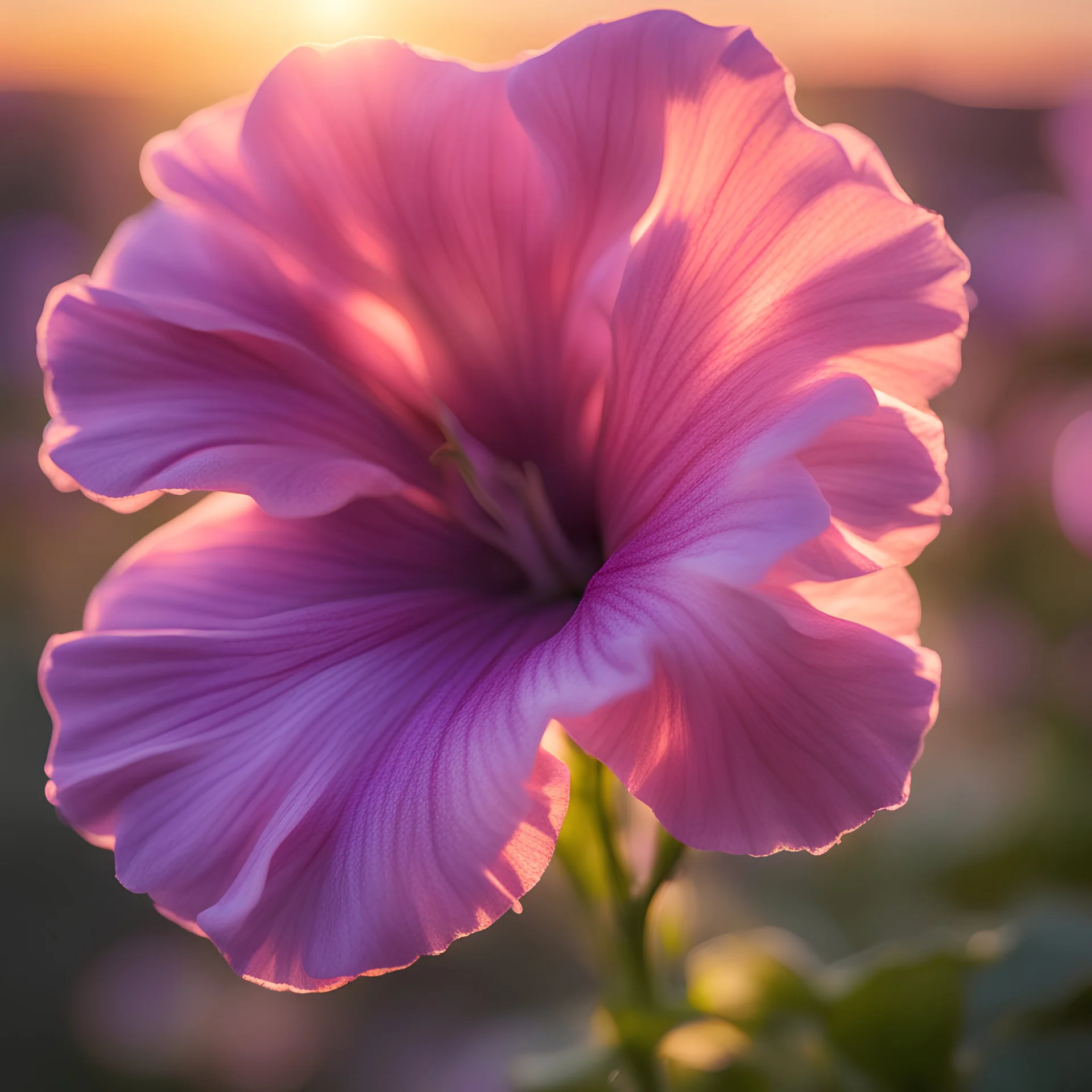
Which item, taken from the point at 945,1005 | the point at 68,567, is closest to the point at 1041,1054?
the point at 945,1005

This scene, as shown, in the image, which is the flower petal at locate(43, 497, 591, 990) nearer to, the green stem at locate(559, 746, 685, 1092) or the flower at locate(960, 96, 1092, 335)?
the green stem at locate(559, 746, 685, 1092)

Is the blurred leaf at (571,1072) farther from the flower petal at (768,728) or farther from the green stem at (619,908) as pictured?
the flower petal at (768,728)

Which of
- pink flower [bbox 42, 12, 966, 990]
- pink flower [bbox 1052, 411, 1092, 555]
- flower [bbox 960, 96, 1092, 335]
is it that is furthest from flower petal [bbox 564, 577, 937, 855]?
flower [bbox 960, 96, 1092, 335]

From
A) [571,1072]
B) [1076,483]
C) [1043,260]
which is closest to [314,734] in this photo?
[571,1072]

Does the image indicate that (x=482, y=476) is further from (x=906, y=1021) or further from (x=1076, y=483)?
(x=1076, y=483)

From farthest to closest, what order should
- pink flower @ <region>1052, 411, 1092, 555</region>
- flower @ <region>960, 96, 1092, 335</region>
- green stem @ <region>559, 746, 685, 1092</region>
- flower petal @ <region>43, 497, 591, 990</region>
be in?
flower @ <region>960, 96, 1092, 335</region>, pink flower @ <region>1052, 411, 1092, 555</region>, green stem @ <region>559, 746, 685, 1092</region>, flower petal @ <region>43, 497, 591, 990</region>

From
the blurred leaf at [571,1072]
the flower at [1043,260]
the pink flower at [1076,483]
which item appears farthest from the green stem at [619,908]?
the flower at [1043,260]
